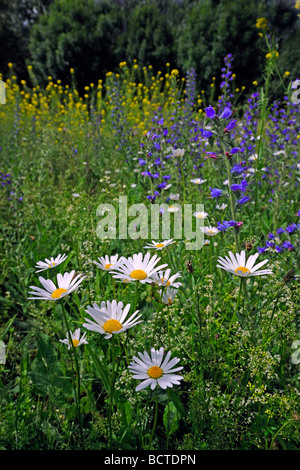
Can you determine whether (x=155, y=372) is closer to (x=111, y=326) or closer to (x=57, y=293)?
(x=111, y=326)

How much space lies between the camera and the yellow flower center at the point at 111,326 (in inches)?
40.4

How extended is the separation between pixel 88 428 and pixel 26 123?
6.16 m

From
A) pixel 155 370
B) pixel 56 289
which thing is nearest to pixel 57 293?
pixel 56 289

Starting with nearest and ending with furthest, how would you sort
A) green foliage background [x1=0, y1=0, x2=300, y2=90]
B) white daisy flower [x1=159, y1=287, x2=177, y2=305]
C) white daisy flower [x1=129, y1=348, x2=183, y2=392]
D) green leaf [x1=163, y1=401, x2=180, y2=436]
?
1. white daisy flower [x1=129, y1=348, x2=183, y2=392]
2. green leaf [x1=163, y1=401, x2=180, y2=436]
3. white daisy flower [x1=159, y1=287, x2=177, y2=305]
4. green foliage background [x1=0, y1=0, x2=300, y2=90]

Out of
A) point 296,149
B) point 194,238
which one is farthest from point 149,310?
point 296,149

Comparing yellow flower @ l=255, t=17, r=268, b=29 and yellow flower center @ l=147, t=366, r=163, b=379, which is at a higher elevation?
yellow flower @ l=255, t=17, r=268, b=29

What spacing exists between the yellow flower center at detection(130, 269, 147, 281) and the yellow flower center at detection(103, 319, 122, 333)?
0.19 meters

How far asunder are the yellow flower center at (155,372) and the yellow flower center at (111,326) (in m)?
0.17

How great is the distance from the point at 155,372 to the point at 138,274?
0.35 metres

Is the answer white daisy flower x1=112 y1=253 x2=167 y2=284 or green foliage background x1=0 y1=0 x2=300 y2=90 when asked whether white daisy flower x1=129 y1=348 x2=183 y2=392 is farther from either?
green foliage background x1=0 y1=0 x2=300 y2=90

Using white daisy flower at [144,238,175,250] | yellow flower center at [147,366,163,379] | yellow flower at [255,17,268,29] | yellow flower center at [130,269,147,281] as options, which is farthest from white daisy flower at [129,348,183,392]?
yellow flower at [255,17,268,29]

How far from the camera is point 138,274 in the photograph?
3.99 feet

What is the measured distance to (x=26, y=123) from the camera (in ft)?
20.7

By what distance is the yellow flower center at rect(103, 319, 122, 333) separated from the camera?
1026mm
